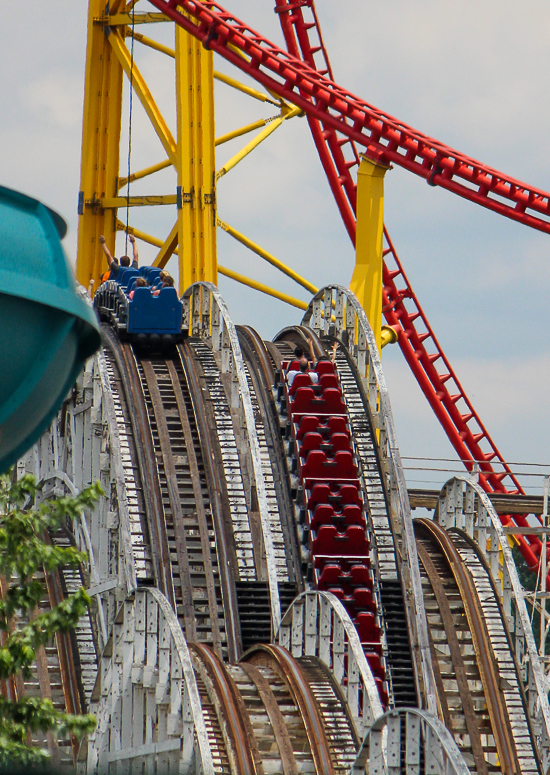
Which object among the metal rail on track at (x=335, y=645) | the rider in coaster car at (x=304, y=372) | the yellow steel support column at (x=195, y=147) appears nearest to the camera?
the metal rail on track at (x=335, y=645)

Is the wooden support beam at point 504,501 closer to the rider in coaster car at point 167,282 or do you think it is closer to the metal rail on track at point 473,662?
the metal rail on track at point 473,662

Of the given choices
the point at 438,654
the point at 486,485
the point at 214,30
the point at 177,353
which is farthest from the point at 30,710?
the point at 486,485

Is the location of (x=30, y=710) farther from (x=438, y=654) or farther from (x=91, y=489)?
(x=438, y=654)

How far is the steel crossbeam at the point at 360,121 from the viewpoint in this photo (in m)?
15.0

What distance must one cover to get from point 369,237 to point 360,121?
1.59m

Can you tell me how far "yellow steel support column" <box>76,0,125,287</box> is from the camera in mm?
18766

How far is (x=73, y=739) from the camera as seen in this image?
35.4 ft

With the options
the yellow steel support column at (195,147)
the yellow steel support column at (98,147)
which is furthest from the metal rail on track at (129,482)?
the yellow steel support column at (98,147)

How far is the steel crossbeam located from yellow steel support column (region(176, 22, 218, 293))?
66cm

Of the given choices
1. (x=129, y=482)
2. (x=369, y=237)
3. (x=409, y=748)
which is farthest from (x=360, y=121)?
(x=409, y=748)

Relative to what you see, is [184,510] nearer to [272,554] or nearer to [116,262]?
[272,554]

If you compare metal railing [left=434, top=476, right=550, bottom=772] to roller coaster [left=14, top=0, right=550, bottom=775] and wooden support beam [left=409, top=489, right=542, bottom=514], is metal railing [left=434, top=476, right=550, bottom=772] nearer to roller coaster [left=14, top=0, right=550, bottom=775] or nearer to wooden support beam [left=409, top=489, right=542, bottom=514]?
roller coaster [left=14, top=0, right=550, bottom=775]

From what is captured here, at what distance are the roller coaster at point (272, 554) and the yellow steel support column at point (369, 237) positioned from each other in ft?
0.40

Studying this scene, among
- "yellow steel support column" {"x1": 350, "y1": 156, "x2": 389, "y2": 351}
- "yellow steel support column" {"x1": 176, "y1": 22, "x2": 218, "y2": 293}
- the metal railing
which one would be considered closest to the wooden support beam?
the metal railing
